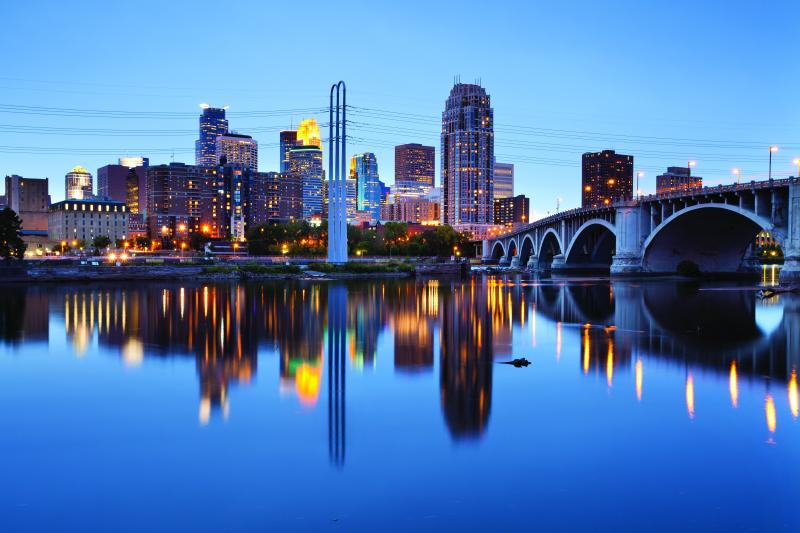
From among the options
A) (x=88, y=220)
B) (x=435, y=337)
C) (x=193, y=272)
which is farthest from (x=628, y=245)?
(x=88, y=220)

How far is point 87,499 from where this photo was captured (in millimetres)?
10102

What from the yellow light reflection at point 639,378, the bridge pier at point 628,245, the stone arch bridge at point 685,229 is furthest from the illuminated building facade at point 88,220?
the yellow light reflection at point 639,378

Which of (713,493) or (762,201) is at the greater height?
(762,201)

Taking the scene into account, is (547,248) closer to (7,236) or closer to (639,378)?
(7,236)

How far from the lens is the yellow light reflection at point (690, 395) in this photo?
15.3 metres

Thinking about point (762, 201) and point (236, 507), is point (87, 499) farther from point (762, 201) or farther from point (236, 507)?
point (762, 201)

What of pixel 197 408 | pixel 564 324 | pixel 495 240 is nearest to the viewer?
pixel 197 408

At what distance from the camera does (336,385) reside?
59.8 ft

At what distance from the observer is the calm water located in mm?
9750

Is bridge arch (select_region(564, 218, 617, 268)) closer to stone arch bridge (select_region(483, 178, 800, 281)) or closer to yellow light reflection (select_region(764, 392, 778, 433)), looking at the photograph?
stone arch bridge (select_region(483, 178, 800, 281))

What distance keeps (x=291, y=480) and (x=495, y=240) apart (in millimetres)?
167127

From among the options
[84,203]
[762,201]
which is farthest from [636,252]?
[84,203]

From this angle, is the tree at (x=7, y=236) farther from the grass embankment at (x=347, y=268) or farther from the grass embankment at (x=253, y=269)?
the grass embankment at (x=347, y=268)

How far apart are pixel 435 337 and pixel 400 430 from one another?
14211mm
